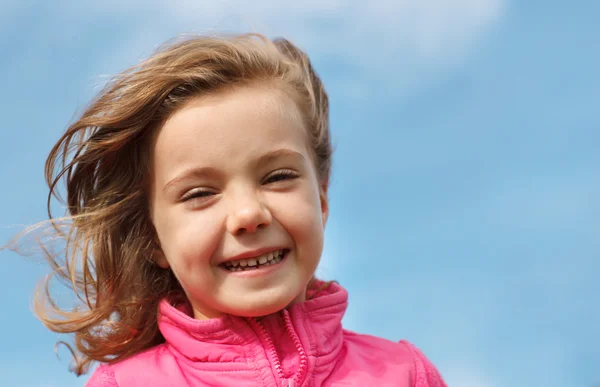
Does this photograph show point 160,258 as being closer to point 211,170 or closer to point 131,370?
point 131,370

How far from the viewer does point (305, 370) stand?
125 inches

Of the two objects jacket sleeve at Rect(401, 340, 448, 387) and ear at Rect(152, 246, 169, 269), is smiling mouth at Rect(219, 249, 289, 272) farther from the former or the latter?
jacket sleeve at Rect(401, 340, 448, 387)

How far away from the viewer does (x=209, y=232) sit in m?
3.09

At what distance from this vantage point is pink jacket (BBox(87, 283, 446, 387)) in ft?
10.3

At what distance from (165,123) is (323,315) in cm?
106

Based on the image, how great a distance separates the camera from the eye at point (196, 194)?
312cm

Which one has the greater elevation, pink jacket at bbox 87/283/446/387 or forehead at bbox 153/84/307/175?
forehead at bbox 153/84/307/175

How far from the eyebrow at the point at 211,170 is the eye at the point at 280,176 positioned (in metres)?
0.06

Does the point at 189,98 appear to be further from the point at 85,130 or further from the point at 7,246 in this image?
the point at 7,246

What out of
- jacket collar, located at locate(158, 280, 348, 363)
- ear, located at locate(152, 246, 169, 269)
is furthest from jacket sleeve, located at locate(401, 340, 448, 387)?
ear, located at locate(152, 246, 169, 269)

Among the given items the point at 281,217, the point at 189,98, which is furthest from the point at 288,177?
the point at 189,98

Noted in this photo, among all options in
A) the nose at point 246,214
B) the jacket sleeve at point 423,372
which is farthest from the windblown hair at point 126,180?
the jacket sleeve at point 423,372

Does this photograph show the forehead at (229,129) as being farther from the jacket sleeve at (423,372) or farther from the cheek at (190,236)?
the jacket sleeve at (423,372)

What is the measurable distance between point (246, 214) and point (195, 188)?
27 cm
